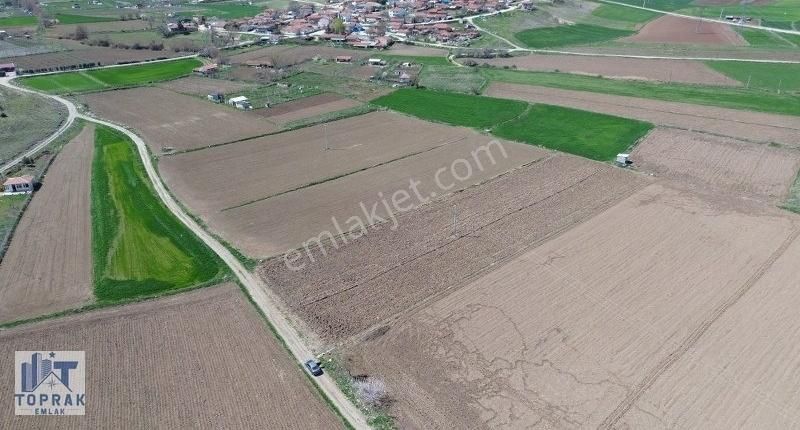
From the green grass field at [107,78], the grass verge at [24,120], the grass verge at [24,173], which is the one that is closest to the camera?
the grass verge at [24,173]

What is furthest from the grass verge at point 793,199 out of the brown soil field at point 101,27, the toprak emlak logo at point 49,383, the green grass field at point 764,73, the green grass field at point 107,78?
the brown soil field at point 101,27

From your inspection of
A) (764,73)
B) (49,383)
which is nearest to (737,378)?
(49,383)

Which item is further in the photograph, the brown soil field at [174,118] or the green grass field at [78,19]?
the green grass field at [78,19]

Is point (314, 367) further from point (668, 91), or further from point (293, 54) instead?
point (293, 54)

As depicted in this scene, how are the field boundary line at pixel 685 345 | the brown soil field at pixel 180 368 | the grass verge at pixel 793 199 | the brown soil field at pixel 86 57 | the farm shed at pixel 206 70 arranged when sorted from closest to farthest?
the brown soil field at pixel 180 368 → the field boundary line at pixel 685 345 → the grass verge at pixel 793 199 → the farm shed at pixel 206 70 → the brown soil field at pixel 86 57

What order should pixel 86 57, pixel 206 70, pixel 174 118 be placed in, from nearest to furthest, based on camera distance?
pixel 174 118, pixel 206 70, pixel 86 57

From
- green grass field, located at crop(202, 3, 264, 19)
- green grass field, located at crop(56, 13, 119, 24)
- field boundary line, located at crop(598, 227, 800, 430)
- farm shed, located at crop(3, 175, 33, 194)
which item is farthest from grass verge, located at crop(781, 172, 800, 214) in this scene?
green grass field, located at crop(56, 13, 119, 24)

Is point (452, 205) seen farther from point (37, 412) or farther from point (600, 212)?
point (37, 412)

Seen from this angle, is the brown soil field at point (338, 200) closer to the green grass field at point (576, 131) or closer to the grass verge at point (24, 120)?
the green grass field at point (576, 131)
